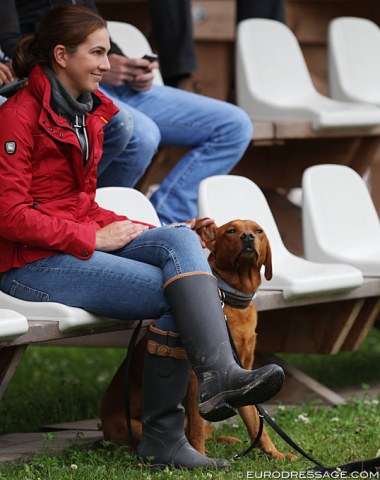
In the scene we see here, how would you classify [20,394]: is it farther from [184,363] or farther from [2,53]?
[184,363]

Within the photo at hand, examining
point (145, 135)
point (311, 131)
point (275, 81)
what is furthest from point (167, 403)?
point (275, 81)

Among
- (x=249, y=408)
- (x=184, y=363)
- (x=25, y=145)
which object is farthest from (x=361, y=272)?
(x=25, y=145)

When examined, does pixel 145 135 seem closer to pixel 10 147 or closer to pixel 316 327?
pixel 316 327

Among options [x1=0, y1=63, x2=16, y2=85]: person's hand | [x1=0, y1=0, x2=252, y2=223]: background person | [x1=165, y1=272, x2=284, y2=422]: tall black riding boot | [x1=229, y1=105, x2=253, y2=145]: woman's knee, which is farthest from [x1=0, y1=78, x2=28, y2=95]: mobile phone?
[x1=229, y1=105, x2=253, y2=145]: woman's knee

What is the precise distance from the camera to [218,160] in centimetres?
Result: 504

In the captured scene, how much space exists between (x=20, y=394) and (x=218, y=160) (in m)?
1.42

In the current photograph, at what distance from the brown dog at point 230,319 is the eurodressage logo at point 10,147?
735 millimetres

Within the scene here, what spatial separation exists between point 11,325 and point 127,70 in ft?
5.70

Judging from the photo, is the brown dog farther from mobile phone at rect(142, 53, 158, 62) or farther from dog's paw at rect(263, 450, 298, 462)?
mobile phone at rect(142, 53, 158, 62)

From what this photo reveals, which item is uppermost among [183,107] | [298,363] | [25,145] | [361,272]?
[25,145]

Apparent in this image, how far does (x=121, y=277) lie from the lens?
11.5 feet

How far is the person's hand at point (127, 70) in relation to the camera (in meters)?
4.82

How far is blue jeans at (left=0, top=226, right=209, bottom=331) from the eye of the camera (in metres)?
3.49

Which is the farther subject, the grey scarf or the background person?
the background person
